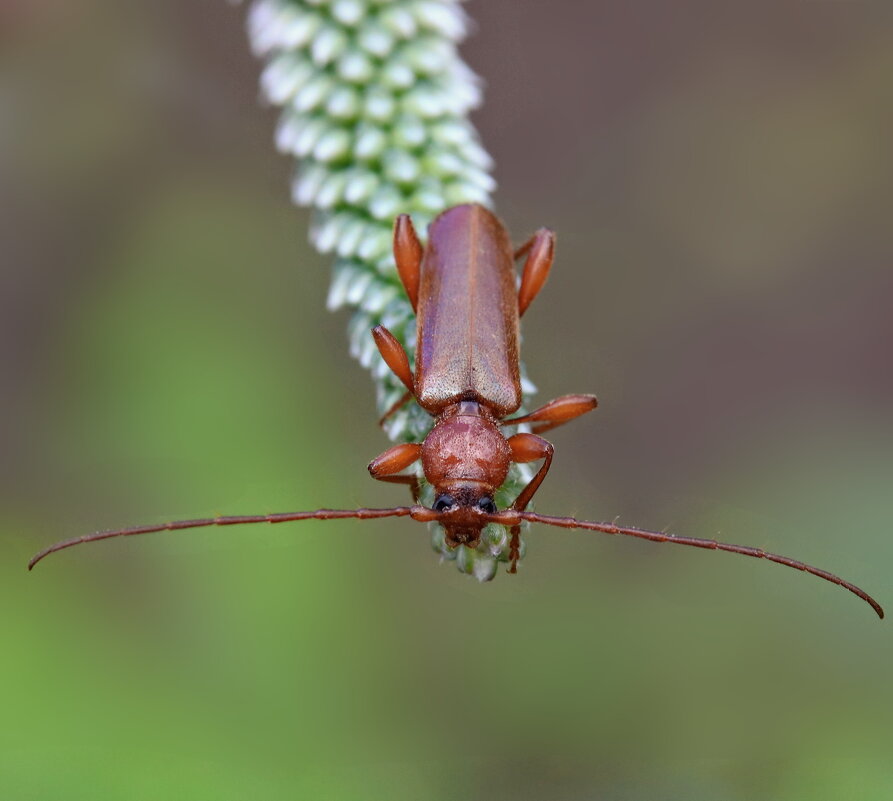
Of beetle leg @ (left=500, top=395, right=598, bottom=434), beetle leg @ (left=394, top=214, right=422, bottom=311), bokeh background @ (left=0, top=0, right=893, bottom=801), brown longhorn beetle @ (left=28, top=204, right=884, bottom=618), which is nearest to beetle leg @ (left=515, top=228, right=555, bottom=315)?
brown longhorn beetle @ (left=28, top=204, right=884, bottom=618)

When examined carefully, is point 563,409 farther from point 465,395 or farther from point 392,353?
point 392,353

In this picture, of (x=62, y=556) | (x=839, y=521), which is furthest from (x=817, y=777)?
(x=62, y=556)

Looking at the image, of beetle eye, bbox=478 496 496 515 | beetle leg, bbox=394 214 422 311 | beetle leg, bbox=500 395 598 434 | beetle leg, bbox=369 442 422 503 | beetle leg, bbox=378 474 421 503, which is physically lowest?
beetle eye, bbox=478 496 496 515

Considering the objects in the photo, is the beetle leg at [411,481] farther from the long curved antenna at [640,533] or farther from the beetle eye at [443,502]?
the long curved antenna at [640,533]

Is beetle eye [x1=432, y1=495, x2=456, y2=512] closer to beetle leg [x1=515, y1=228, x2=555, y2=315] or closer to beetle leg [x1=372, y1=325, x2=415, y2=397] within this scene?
beetle leg [x1=372, y1=325, x2=415, y2=397]

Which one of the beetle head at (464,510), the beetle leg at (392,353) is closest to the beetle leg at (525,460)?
the beetle head at (464,510)

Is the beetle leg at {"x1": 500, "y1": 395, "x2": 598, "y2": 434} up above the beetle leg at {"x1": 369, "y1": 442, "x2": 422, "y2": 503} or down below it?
above

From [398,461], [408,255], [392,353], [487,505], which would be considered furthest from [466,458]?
[408,255]

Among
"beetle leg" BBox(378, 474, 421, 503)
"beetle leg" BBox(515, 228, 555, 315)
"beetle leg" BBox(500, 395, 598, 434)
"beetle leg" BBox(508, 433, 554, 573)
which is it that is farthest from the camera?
"beetle leg" BBox(515, 228, 555, 315)

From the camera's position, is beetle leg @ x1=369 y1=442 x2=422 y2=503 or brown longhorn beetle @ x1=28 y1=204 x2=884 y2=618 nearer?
brown longhorn beetle @ x1=28 y1=204 x2=884 y2=618
